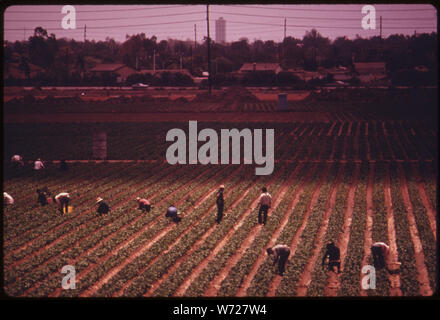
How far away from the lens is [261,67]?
310 feet

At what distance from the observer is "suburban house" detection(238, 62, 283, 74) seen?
3586 inches

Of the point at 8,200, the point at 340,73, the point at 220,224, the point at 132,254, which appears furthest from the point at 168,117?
the point at 340,73

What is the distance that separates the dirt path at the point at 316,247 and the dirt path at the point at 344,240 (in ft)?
2.15

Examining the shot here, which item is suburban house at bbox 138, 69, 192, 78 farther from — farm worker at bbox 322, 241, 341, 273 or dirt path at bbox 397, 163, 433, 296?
farm worker at bbox 322, 241, 341, 273

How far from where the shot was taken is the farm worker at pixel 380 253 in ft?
46.1

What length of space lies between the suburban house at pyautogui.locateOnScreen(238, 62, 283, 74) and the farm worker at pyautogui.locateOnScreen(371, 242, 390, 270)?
257 ft

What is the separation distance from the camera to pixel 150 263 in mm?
14570

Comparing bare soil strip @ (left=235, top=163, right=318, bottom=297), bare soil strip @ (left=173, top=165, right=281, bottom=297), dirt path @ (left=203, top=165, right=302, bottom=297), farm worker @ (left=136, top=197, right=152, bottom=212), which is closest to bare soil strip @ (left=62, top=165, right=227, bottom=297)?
farm worker @ (left=136, top=197, right=152, bottom=212)

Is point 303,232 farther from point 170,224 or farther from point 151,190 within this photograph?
point 151,190

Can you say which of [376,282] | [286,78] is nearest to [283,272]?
[376,282]

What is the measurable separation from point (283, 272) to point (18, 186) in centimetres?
1748

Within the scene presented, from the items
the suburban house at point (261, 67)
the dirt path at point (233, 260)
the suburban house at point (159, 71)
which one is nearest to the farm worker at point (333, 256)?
the dirt path at point (233, 260)

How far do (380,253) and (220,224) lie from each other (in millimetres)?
6962
